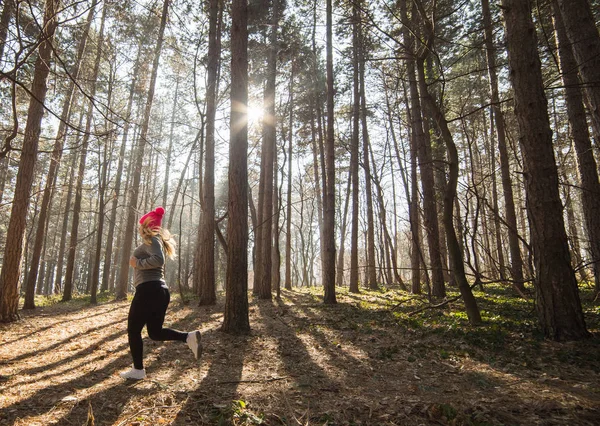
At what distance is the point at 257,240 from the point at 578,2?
33.8ft

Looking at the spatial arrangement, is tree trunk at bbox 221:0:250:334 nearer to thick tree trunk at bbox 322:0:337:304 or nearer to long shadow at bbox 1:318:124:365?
long shadow at bbox 1:318:124:365

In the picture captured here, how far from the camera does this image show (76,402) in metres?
3.13

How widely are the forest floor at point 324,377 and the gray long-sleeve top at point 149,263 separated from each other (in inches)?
45.1

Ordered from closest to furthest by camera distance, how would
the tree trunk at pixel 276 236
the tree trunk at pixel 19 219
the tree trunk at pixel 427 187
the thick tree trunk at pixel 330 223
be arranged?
the tree trunk at pixel 19 219 < the tree trunk at pixel 427 187 < the thick tree trunk at pixel 330 223 < the tree trunk at pixel 276 236

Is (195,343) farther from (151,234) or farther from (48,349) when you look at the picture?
(48,349)

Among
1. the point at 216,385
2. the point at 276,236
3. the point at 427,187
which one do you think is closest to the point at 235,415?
the point at 216,385

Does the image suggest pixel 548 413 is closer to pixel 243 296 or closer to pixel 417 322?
pixel 417 322

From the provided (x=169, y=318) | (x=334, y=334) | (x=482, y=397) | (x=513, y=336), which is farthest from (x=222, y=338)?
Result: (x=513, y=336)

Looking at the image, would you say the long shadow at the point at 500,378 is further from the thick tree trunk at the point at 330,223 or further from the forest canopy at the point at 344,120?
the thick tree trunk at the point at 330,223

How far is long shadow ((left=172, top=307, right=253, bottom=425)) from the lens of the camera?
9.32ft

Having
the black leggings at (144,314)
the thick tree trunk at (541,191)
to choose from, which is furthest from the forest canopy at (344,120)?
the black leggings at (144,314)

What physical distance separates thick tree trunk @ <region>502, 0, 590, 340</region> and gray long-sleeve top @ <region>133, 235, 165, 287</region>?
4.74 m

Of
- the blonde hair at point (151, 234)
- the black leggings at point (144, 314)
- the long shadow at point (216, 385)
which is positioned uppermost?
the blonde hair at point (151, 234)

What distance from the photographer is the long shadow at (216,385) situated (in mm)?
2840
